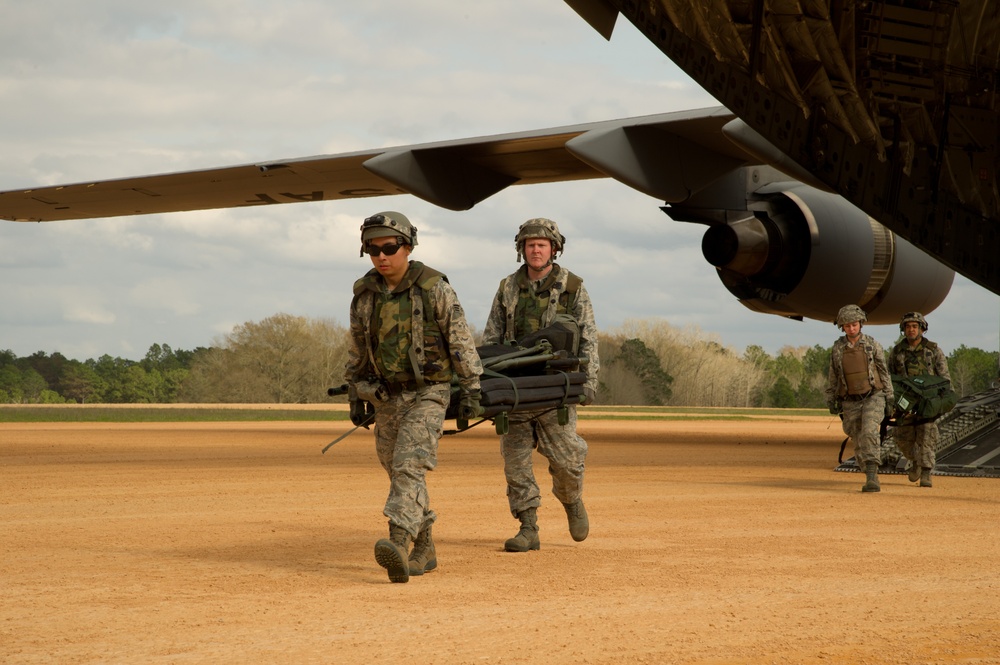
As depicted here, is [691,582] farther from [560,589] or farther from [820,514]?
[820,514]

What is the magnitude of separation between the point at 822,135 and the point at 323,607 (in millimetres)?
3300

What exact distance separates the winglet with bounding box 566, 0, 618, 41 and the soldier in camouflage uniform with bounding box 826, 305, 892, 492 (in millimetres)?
7854

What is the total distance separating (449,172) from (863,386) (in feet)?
20.2

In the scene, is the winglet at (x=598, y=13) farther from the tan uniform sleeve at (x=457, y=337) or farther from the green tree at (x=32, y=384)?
the green tree at (x=32, y=384)

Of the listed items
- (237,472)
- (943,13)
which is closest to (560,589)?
(943,13)

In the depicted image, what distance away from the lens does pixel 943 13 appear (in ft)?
18.2

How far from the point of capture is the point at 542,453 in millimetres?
7582

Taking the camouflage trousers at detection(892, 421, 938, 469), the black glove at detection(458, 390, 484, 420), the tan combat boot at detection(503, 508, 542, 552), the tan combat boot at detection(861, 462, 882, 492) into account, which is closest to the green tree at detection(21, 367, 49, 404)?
the camouflage trousers at detection(892, 421, 938, 469)

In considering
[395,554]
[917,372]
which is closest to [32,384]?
[917,372]

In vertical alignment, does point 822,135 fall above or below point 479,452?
above

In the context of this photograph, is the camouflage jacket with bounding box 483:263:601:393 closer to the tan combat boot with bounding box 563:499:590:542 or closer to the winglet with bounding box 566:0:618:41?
the tan combat boot with bounding box 563:499:590:542

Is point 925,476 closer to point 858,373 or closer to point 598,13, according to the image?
point 858,373

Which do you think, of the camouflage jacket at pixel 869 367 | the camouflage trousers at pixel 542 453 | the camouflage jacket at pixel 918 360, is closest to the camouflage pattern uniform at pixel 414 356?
the camouflage trousers at pixel 542 453

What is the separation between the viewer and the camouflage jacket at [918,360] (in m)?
13.2
